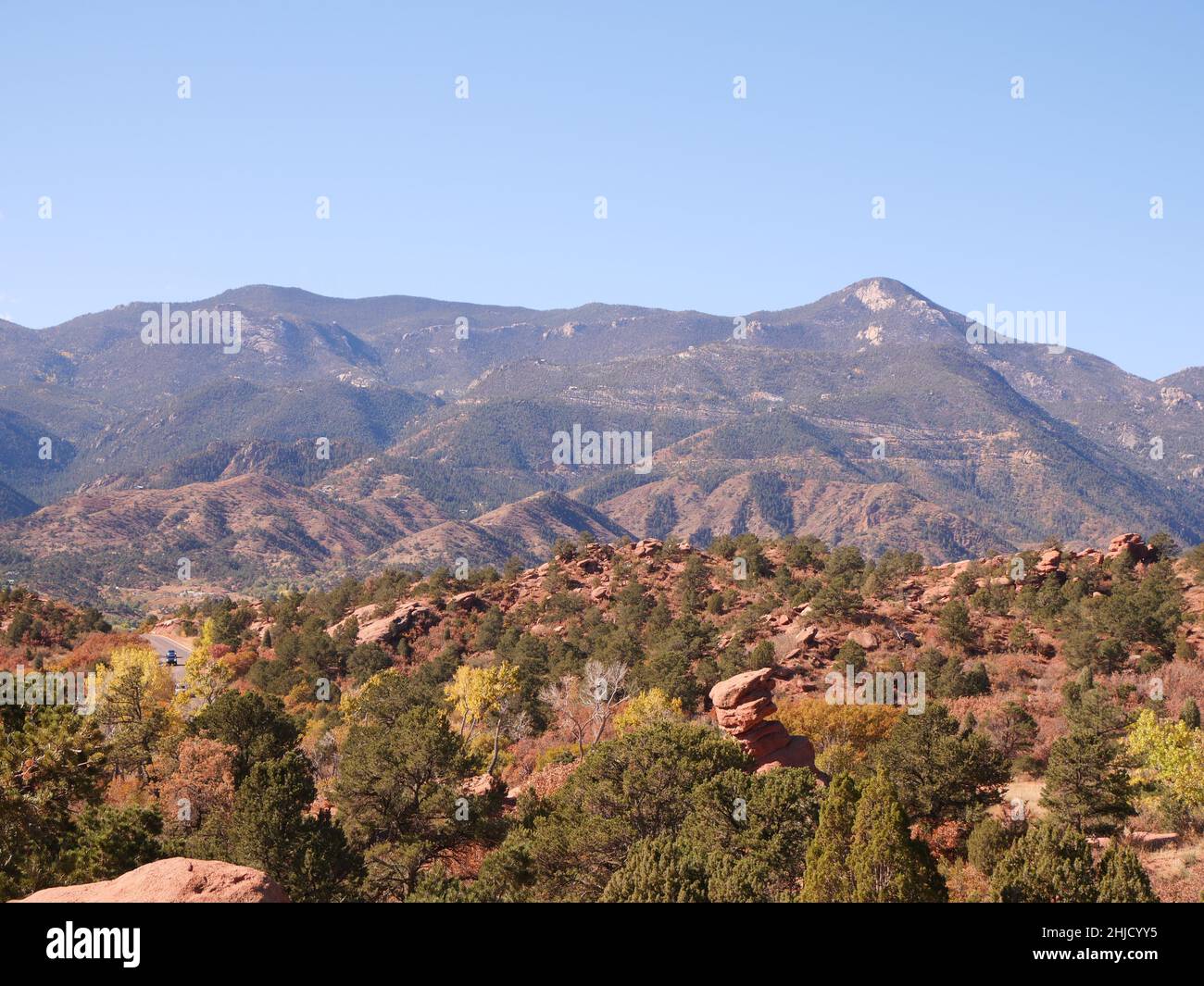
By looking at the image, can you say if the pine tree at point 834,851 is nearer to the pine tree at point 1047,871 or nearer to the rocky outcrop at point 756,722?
the pine tree at point 1047,871

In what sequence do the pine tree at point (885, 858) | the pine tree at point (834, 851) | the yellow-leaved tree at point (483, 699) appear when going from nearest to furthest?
the pine tree at point (885, 858) < the pine tree at point (834, 851) < the yellow-leaved tree at point (483, 699)

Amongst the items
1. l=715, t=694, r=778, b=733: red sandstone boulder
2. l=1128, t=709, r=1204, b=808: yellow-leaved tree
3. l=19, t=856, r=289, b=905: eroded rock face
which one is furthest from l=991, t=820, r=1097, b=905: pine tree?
l=19, t=856, r=289, b=905: eroded rock face

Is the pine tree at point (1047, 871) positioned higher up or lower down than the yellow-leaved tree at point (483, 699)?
higher up

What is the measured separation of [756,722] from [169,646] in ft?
207

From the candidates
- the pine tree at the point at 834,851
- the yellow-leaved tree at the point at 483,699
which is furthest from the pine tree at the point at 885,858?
the yellow-leaved tree at the point at 483,699

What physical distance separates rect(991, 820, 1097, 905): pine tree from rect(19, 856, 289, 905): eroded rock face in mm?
13002

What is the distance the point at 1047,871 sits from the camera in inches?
704

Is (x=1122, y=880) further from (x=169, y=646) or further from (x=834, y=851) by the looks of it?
(x=169, y=646)

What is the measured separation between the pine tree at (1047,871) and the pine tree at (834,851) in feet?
9.08

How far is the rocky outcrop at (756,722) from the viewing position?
3094 cm

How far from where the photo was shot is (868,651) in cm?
5091

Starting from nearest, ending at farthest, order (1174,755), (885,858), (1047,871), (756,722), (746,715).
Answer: (1047,871)
(885,858)
(1174,755)
(746,715)
(756,722)

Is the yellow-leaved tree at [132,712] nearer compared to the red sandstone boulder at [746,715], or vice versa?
the red sandstone boulder at [746,715]

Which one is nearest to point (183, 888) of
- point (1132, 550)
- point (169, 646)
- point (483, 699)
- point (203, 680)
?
point (483, 699)
